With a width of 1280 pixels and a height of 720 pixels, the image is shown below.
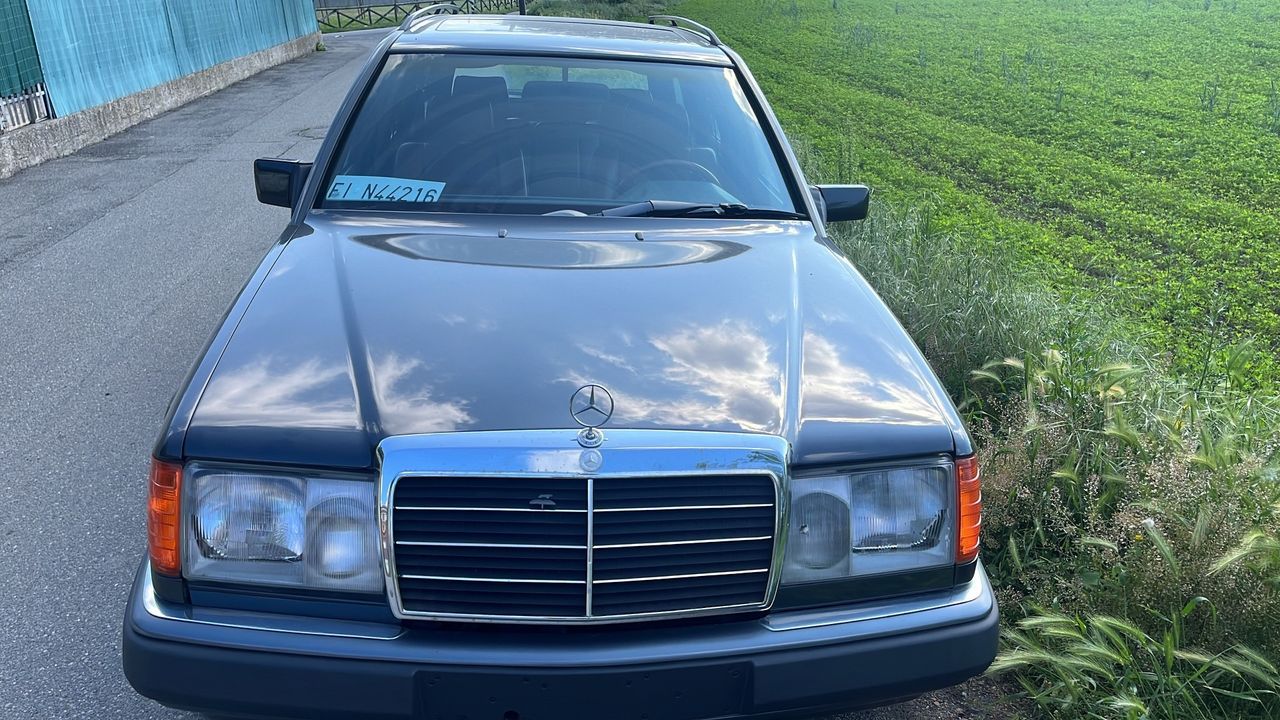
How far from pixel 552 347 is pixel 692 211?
3.91 feet

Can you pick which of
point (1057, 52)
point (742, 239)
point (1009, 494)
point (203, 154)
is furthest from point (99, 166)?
point (1057, 52)

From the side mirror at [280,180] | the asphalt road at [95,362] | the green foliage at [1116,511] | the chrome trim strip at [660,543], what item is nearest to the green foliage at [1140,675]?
the green foliage at [1116,511]

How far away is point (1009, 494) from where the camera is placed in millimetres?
3410

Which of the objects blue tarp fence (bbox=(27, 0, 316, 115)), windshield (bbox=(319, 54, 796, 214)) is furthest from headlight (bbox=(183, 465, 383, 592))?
blue tarp fence (bbox=(27, 0, 316, 115))

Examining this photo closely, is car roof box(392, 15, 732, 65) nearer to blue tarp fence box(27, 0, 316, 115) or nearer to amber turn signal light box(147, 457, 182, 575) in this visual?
amber turn signal light box(147, 457, 182, 575)

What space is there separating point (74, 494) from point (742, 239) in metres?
2.70

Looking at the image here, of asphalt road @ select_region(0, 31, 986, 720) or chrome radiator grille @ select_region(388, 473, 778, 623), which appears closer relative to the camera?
chrome radiator grille @ select_region(388, 473, 778, 623)

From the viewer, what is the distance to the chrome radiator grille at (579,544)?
77.8 inches

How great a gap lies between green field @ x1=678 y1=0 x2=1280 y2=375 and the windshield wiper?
1.92 metres

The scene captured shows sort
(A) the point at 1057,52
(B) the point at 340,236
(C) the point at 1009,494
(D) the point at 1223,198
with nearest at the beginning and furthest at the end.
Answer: (B) the point at 340,236
(C) the point at 1009,494
(D) the point at 1223,198
(A) the point at 1057,52

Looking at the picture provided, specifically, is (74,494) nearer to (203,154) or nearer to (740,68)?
(740,68)

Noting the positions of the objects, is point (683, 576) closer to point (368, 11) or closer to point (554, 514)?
point (554, 514)

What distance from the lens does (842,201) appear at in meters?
3.79

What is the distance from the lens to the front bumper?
1962 millimetres
